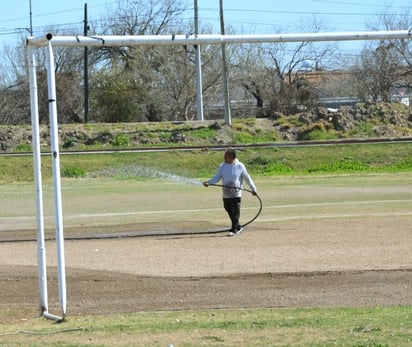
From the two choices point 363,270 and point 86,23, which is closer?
point 363,270

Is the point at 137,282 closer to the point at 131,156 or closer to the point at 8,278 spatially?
the point at 8,278

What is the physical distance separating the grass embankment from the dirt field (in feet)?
64.6

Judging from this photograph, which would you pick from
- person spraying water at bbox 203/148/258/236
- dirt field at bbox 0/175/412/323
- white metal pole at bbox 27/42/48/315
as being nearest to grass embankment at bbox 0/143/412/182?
dirt field at bbox 0/175/412/323

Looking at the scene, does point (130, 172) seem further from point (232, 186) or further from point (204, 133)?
point (232, 186)

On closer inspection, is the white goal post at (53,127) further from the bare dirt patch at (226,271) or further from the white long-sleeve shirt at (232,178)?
the white long-sleeve shirt at (232,178)

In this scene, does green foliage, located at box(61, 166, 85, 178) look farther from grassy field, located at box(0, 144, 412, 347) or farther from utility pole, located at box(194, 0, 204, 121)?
utility pole, located at box(194, 0, 204, 121)

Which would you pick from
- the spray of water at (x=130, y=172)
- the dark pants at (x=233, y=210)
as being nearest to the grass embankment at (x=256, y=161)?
the spray of water at (x=130, y=172)

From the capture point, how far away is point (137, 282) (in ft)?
46.0

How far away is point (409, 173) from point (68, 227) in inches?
842

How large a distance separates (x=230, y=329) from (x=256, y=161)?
3557 cm

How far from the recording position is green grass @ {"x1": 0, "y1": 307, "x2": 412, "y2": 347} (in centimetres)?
914

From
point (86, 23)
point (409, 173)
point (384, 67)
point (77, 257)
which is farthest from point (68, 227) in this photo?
point (384, 67)

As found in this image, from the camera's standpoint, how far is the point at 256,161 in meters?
45.4

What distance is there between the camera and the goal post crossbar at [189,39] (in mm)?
11859
